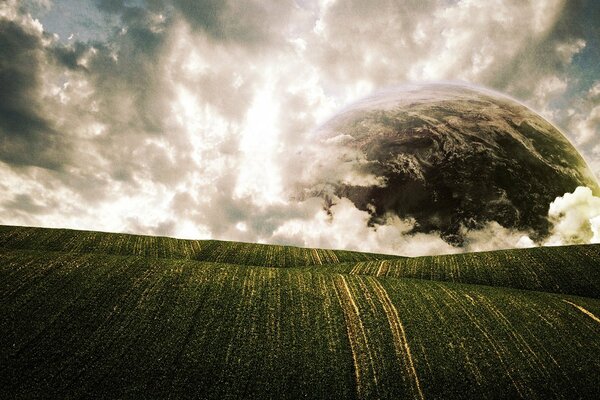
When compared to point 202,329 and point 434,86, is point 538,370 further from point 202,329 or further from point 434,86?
point 434,86

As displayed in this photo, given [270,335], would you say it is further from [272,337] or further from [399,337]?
[399,337]

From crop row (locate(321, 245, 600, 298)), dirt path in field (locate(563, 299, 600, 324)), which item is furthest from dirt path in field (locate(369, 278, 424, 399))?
dirt path in field (locate(563, 299, 600, 324))

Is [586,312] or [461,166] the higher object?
[461,166]

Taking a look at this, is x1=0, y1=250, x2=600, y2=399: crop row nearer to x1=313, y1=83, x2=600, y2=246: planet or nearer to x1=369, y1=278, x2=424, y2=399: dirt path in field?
x1=369, y1=278, x2=424, y2=399: dirt path in field

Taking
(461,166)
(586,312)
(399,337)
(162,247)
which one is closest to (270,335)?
(399,337)

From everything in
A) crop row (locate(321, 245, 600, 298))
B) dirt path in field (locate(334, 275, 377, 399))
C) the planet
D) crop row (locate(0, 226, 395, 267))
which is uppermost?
the planet

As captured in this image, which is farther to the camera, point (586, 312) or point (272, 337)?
point (586, 312)
